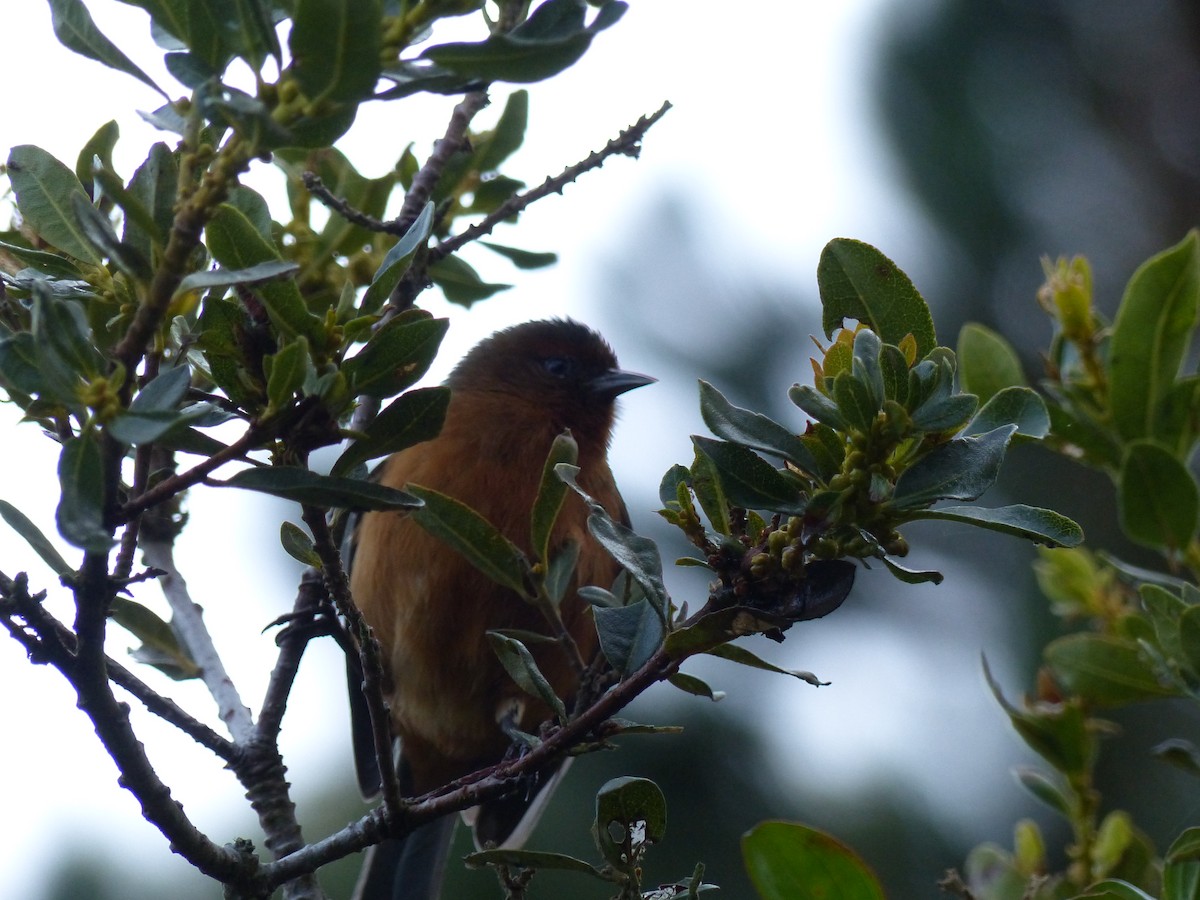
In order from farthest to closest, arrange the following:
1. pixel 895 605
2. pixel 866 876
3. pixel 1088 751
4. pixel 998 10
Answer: pixel 998 10
pixel 895 605
pixel 1088 751
pixel 866 876

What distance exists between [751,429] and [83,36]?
109cm

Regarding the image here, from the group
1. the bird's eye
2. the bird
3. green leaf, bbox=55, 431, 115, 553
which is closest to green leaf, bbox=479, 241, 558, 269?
the bird

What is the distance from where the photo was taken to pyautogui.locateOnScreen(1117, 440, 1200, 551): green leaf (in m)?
2.47

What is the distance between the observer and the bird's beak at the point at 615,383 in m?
4.99

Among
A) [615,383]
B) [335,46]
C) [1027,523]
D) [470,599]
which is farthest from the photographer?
[615,383]

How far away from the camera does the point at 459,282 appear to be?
3562 millimetres

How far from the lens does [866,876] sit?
7.57 ft

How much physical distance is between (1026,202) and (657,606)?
7.40 meters

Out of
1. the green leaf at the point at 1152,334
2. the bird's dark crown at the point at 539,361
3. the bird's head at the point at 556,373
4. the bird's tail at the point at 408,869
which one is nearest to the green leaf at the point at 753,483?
the green leaf at the point at 1152,334

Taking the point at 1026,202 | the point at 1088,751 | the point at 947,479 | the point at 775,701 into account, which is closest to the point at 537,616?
the point at 1088,751

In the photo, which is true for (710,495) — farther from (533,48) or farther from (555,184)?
(555,184)

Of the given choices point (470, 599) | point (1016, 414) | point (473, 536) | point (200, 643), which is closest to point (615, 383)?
point (470, 599)

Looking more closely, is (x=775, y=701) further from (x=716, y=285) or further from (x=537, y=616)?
(x=537, y=616)

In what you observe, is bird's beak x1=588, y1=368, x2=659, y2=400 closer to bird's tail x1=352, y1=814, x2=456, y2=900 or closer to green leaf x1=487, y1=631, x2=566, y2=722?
bird's tail x1=352, y1=814, x2=456, y2=900
